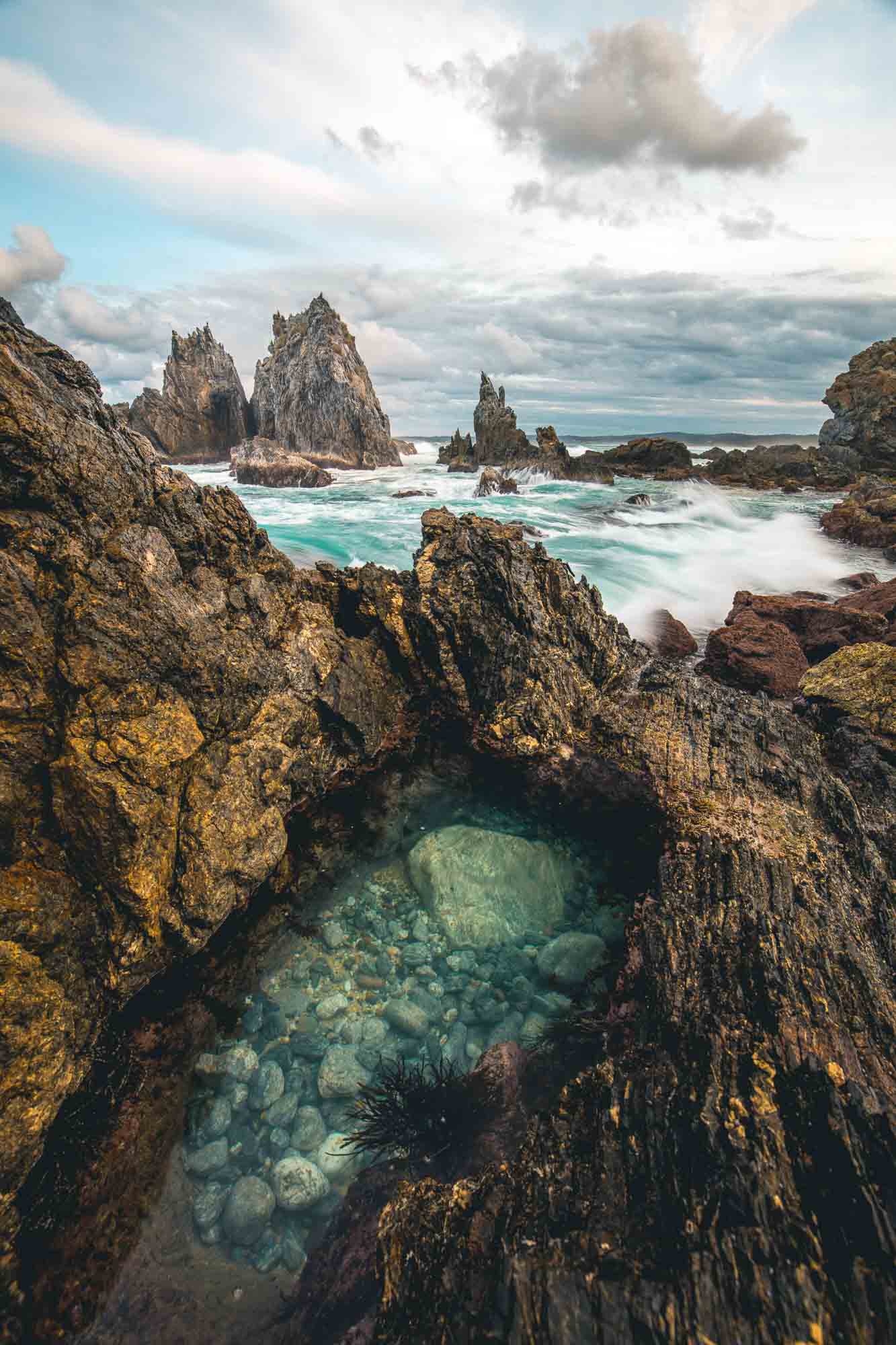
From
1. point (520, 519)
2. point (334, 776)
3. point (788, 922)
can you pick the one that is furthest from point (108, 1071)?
point (520, 519)

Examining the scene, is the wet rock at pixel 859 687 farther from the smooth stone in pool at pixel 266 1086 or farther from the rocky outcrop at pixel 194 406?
the rocky outcrop at pixel 194 406

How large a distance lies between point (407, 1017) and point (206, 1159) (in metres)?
1.78

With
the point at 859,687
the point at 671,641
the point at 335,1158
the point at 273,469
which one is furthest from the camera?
the point at 273,469

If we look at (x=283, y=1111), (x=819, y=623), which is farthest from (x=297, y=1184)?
(x=819, y=623)

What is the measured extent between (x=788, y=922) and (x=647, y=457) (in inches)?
2740

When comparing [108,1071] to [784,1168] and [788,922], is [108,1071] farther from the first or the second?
[788,922]

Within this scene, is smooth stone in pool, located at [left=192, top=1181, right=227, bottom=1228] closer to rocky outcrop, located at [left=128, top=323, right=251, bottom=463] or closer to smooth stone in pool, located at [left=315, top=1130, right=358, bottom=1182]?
smooth stone in pool, located at [left=315, top=1130, right=358, bottom=1182]

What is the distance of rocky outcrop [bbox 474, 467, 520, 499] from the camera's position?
152ft

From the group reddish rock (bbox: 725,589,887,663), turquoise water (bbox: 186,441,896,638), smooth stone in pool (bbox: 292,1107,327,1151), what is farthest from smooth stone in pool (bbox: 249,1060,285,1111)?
reddish rock (bbox: 725,589,887,663)

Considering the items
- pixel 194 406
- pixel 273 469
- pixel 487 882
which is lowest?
pixel 487 882

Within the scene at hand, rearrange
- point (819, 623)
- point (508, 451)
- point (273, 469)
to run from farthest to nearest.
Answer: point (508, 451), point (273, 469), point (819, 623)

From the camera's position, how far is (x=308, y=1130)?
14.9ft

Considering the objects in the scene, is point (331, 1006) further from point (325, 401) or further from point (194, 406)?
point (194, 406)

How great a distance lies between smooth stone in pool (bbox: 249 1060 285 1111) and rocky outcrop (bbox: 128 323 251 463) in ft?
311
